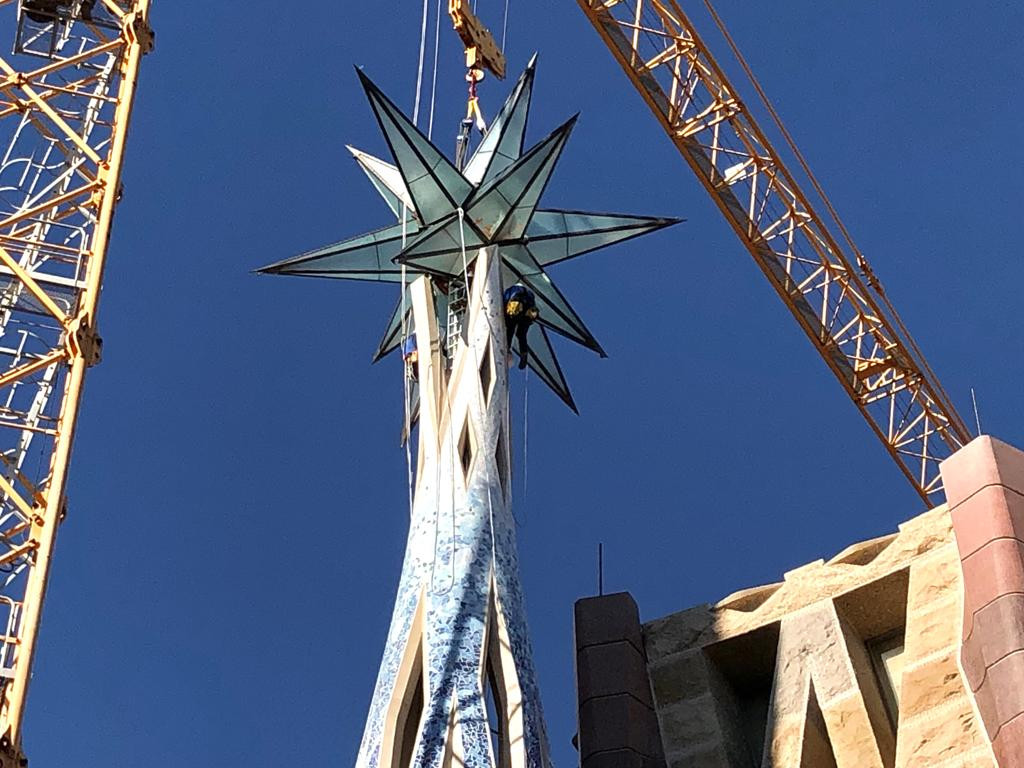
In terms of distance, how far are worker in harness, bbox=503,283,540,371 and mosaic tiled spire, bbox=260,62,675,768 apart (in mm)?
172

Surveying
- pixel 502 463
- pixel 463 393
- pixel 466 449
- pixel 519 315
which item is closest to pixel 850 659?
pixel 502 463

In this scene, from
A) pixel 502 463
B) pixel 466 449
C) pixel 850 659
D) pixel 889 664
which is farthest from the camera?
pixel 502 463

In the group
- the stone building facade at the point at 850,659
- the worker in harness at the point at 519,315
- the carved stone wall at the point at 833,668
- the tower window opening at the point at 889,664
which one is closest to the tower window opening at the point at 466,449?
the worker in harness at the point at 519,315

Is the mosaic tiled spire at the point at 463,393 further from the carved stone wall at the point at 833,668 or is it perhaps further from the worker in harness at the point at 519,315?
the carved stone wall at the point at 833,668

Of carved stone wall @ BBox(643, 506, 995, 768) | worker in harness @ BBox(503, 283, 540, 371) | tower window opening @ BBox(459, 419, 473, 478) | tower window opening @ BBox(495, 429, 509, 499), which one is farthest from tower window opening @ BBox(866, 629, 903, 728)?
worker in harness @ BBox(503, 283, 540, 371)

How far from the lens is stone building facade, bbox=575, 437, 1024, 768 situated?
21.6m

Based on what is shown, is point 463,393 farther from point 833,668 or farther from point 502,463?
point 833,668

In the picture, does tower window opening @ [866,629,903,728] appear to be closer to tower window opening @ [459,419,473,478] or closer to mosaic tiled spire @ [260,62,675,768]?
mosaic tiled spire @ [260,62,675,768]

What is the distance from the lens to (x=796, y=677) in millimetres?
23766

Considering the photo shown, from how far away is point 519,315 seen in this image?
2723cm

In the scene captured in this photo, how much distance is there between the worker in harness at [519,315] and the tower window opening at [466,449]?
74.9 inches

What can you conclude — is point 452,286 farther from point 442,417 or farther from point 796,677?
point 796,677

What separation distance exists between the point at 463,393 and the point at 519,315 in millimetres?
1829

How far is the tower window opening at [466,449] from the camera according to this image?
997 inches
